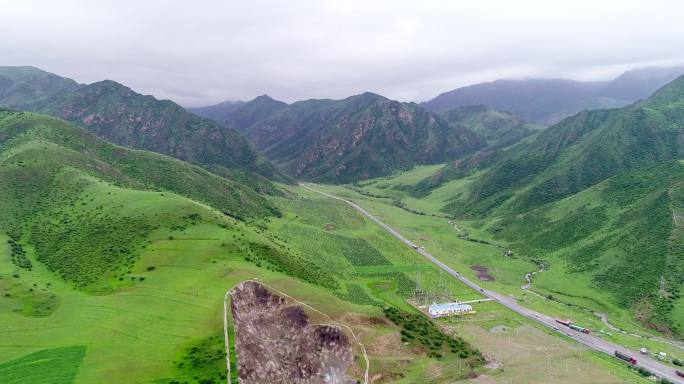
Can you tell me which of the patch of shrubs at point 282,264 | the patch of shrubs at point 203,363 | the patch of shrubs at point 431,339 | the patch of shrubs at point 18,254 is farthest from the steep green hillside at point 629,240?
the patch of shrubs at point 18,254

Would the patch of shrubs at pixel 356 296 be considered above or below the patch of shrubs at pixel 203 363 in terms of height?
below

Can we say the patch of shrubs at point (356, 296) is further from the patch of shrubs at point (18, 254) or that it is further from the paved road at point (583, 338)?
the patch of shrubs at point (18, 254)

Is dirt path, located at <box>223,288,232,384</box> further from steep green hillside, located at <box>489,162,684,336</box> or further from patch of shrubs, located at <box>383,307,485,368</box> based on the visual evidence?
steep green hillside, located at <box>489,162,684,336</box>

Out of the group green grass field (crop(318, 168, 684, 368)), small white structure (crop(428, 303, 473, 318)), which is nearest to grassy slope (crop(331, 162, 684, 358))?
green grass field (crop(318, 168, 684, 368))

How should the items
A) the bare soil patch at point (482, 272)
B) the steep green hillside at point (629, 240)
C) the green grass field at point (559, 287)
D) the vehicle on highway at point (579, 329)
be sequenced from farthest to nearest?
the bare soil patch at point (482, 272) < the steep green hillside at point (629, 240) < the green grass field at point (559, 287) < the vehicle on highway at point (579, 329)

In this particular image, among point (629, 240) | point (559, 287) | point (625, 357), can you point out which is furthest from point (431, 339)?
point (629, 240)

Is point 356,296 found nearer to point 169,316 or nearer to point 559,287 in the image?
point 169,316
